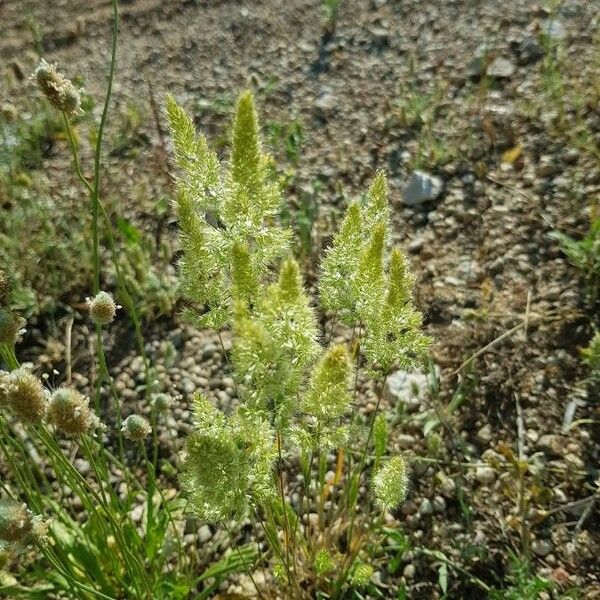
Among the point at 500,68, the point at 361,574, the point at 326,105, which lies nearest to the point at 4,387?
the point at 361,574

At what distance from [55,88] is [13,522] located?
99 centimetres

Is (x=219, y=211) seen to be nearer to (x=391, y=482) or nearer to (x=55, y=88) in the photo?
(x=55, y=88)

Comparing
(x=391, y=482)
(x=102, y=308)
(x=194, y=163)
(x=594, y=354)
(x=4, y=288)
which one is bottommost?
(x=594, y=354)

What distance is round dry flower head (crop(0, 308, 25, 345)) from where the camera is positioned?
5.10 ft

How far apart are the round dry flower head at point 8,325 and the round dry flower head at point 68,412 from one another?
0.19 metres

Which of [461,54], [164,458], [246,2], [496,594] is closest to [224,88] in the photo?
[246,2]

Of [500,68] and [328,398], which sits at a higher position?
[500,68]

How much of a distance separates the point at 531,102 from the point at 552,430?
2.19m

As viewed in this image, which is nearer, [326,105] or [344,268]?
[344,268]

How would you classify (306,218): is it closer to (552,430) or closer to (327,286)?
(552,430)

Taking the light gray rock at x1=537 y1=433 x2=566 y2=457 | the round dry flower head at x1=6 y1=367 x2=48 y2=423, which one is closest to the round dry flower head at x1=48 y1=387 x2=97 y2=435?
the round dry flower head at x1=6 y1=367 x2=48 y2=423

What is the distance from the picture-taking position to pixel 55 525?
2.56m

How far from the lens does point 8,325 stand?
5.11 ft

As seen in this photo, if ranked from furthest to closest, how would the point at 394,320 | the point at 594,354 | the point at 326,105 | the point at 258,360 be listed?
the point at 326,105 < the point at 594,354 < the point at 394,320 < the point at 258,360
